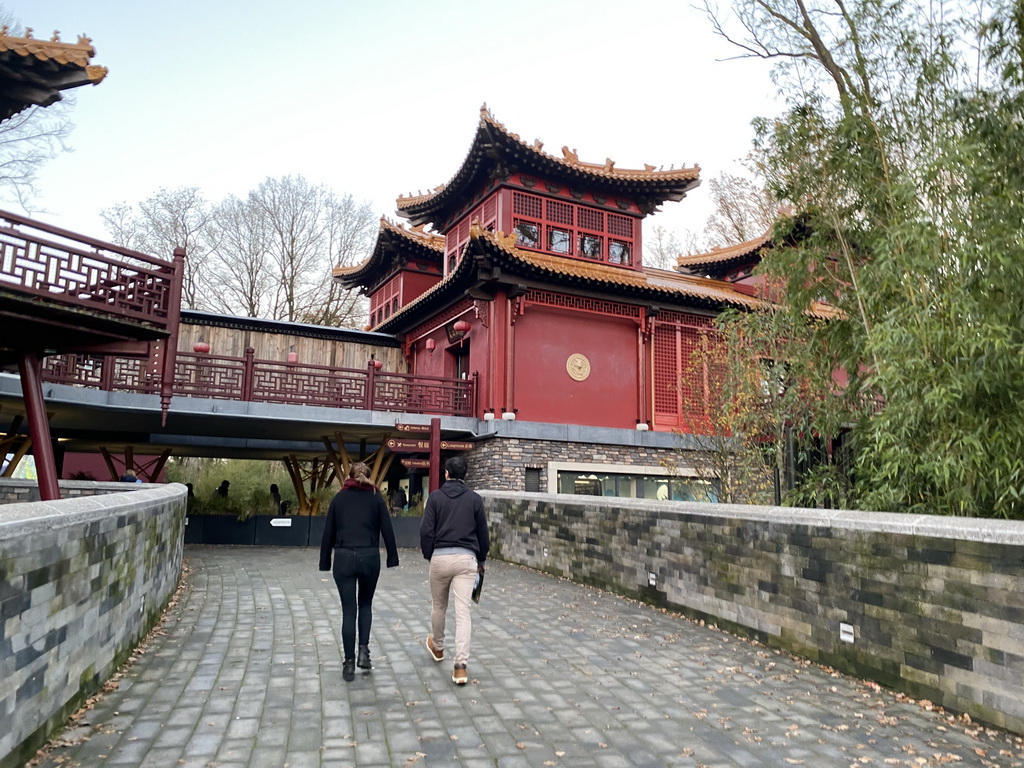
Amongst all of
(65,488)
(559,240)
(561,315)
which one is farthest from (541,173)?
(65,488)

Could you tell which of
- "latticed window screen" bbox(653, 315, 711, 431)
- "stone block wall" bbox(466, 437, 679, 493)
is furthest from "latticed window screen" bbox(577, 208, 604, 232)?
"stone block wall" bbox(466, 437, 679, 493)

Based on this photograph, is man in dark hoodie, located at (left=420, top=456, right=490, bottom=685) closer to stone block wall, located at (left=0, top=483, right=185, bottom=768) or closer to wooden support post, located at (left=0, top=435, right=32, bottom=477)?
stone block wall, located at (left=0, top=483, right=185, bottom=768)

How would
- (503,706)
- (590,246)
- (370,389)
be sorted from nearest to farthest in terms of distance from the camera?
1. (503,706)
2. (370,389)
3. (590,246)

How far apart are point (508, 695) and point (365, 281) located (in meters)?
19.4

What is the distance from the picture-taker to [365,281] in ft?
74.7

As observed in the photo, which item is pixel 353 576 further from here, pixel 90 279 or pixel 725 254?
pixel 725 254

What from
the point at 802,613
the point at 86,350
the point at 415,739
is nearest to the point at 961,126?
the point at 802,613

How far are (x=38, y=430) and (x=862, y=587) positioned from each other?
306 inches

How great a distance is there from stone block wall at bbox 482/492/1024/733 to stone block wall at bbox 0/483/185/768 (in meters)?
4.86

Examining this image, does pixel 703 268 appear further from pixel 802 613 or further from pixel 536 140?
pixel 802 613

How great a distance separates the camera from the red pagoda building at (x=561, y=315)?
1501 cm

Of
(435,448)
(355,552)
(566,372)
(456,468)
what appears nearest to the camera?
(355,552)

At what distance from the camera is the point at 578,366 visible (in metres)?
15.9

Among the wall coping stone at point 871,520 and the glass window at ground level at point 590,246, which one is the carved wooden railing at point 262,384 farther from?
the wall coping stone at point 871,520
